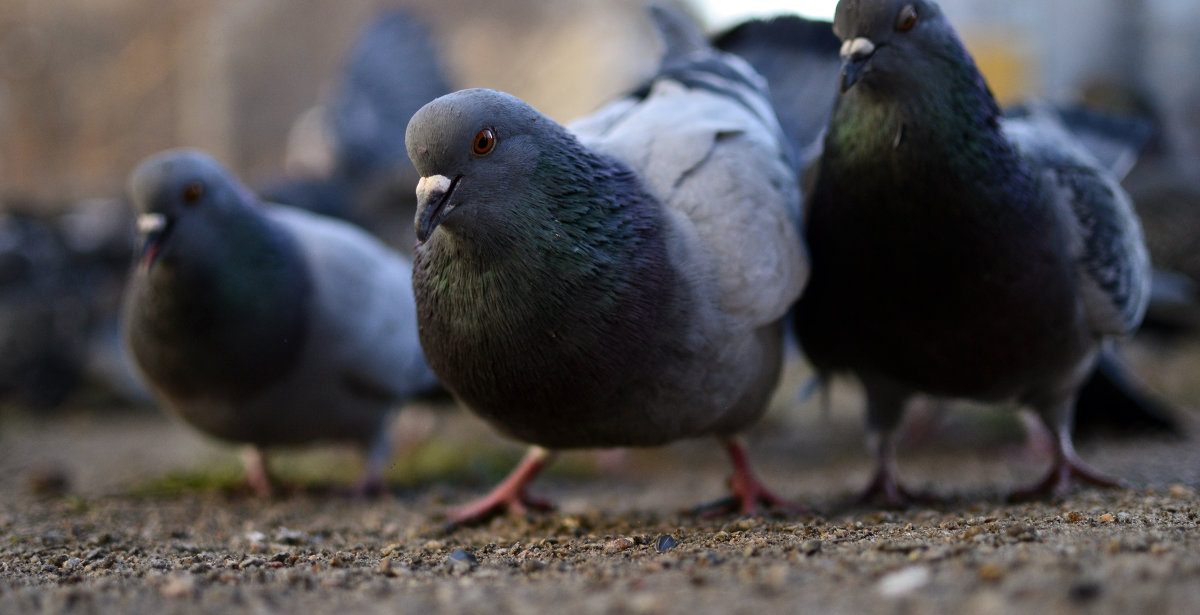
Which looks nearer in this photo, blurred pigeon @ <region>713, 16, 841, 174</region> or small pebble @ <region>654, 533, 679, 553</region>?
small pebble @ <region>654, 533, 679, 553</region>

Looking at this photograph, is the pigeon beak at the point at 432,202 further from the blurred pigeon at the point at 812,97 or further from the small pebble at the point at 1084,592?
the blurred pigeon at the point at 812,97

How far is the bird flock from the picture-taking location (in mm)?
3248

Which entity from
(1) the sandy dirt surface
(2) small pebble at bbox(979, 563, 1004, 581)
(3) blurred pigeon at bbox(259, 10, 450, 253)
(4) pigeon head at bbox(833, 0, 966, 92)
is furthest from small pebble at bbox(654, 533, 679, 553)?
(3) blurred pigeon at bbox(259, 10, 450, 253)

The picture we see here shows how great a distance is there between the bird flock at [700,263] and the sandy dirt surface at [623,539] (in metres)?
0.44

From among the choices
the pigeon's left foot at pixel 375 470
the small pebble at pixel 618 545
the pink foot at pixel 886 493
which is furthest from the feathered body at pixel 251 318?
the pink foot at pixel 886 493

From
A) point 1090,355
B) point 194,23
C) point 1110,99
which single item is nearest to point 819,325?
point 1090,355

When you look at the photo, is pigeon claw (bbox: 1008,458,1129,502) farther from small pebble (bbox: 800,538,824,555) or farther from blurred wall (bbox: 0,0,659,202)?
blurred wall (bbox: 0,0,659,202)

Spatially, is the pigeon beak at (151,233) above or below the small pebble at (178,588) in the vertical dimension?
above

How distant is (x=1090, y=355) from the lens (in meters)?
4.31

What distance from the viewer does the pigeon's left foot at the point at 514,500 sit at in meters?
4.42

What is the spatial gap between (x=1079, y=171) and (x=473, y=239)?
258 centimetres

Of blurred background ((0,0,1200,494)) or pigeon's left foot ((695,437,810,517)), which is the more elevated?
blurred background ((0,0,1200,494))

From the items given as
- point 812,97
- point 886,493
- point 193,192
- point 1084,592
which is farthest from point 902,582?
point 193,192

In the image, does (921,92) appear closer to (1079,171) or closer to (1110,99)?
(1079,171)
